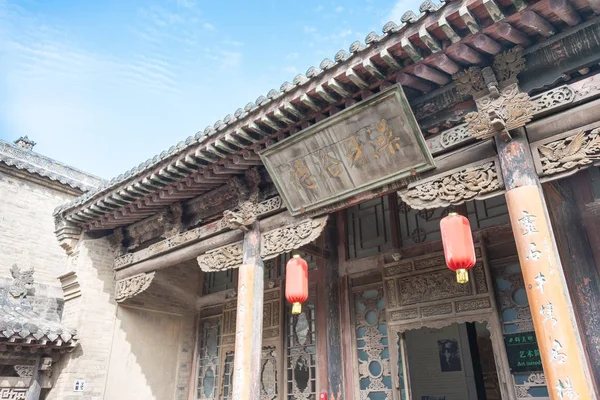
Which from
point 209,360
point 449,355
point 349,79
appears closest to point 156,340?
point 209,360

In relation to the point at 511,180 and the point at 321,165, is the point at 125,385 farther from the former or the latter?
the point at 511,180

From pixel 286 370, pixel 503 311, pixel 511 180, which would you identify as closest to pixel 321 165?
pixel 511 180

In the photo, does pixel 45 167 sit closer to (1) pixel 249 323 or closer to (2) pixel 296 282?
(1) pixel 249 323

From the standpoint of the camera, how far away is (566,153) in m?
3.60

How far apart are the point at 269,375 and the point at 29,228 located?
25.3 ft

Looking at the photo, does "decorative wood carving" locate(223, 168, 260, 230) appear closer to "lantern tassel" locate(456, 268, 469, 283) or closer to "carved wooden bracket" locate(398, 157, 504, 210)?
"carved wooden bracket" locate(398, 157, 504, 210)

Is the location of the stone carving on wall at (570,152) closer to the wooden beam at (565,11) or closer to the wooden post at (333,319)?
the wooden beam at (565,11)

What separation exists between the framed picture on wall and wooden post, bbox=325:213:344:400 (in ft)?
14.4

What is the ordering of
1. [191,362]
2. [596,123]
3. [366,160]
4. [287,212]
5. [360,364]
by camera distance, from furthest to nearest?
[191,362], [360,364], [287,212], [366,160], [596,123]

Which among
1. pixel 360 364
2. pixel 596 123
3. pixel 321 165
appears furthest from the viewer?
pixel 360 364

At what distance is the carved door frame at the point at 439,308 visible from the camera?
16.4 feet

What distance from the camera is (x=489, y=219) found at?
220 inches

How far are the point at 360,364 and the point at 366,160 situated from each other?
298cm

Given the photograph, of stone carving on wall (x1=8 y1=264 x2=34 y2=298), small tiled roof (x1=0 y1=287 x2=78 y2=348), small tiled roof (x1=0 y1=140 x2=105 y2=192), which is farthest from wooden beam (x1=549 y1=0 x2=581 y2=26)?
small tiled roof (x1=0 y1=140 x2=105 y2=192)
